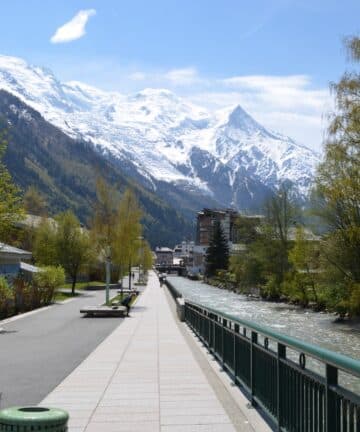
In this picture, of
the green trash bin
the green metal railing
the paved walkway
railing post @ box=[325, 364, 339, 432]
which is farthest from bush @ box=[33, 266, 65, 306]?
the green trash bin

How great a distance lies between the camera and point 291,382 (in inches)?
297

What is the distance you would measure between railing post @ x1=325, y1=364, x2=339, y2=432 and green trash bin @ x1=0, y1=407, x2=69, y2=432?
2.15 m

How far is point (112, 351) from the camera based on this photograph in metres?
17.8

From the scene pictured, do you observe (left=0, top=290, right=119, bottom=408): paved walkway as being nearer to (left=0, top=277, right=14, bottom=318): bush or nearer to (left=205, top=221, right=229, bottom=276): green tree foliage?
(left=0, top=277, right=14, bottom=318): bush

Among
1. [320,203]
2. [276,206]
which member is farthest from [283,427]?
[276,206]

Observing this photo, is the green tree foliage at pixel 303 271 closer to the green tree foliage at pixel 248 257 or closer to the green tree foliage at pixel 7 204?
the green tree foliage at pixel 248 257

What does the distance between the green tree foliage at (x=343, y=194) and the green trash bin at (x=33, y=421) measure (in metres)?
26.9

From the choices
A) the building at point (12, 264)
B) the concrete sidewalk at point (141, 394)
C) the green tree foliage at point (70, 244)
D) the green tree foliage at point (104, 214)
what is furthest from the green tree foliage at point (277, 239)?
the concrete sidewalk at point (141, 394)

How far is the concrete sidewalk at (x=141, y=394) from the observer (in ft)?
28.6

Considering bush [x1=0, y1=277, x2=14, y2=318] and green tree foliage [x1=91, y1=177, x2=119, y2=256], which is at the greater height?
green tree foliage [x1=91, y1=177, x2=119, y2=256]

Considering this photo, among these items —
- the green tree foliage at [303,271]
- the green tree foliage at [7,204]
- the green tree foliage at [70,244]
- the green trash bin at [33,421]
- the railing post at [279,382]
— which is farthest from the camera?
the green tree foliage at [70,244]

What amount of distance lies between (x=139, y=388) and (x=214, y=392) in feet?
4.15

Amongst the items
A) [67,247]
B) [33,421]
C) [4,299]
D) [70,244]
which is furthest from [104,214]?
[33,421]

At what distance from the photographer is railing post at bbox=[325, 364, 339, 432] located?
226 inches
